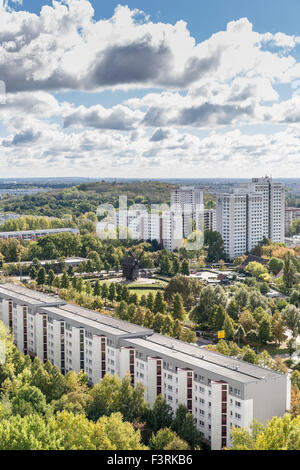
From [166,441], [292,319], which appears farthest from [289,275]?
[166,441]

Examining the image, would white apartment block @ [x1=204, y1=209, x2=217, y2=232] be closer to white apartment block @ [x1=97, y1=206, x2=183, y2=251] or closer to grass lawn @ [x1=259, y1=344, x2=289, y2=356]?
white apartment block @ [x1=97, y1=206, x2=183, y2=251]

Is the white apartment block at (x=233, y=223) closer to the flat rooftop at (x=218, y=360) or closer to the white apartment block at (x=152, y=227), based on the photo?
the white apartment block at (x=152, y=227)

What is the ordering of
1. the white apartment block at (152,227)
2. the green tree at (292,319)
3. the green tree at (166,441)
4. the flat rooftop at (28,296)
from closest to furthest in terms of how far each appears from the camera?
the green tree at (166,441), the flat rooftop at (28,296), the green tree at (292,319), the white apartment block at (152,227)

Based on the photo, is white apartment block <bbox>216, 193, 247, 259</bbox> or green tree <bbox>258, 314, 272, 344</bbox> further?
white apartment block <bbox>216, 193, 247, 259</bbox>

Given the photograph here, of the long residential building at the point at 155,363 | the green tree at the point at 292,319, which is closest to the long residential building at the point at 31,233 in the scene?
the long residential building at the point at 155,363

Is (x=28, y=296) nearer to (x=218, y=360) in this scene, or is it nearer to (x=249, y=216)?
(x=218, y=360)

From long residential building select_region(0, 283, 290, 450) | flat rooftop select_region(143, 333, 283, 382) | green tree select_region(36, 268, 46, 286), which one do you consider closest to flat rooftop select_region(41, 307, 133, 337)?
long residential building select_region(0, 283, 290, 450)
